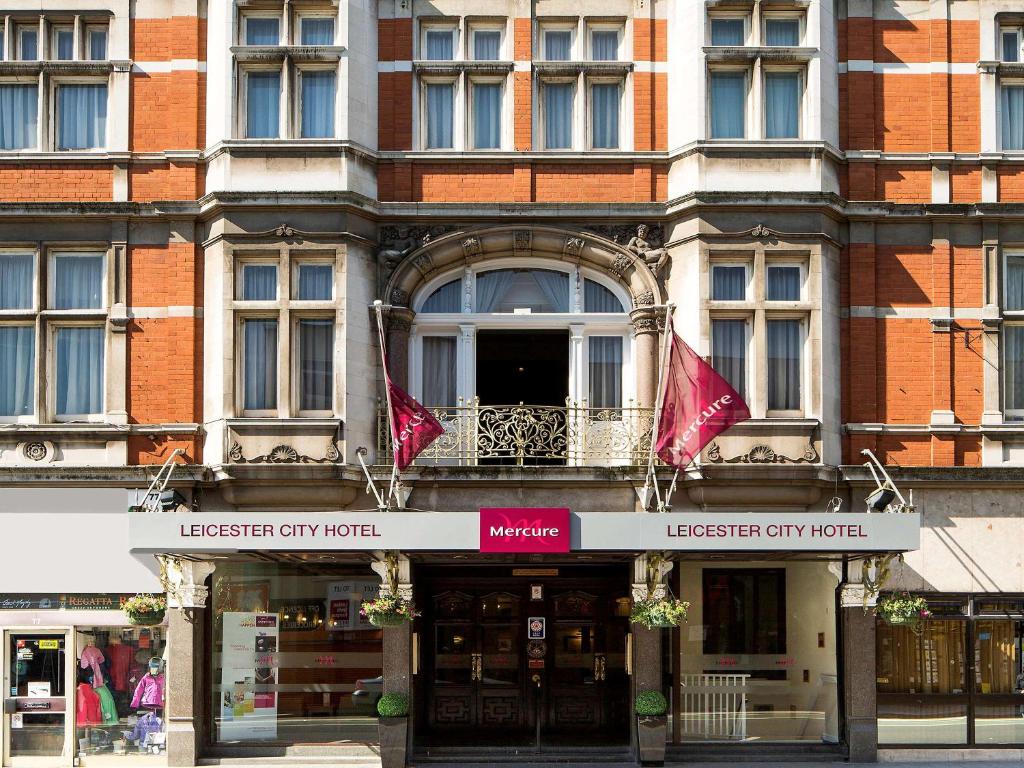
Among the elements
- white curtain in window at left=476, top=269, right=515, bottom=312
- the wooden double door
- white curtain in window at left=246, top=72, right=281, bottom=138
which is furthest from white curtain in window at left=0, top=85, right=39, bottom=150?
the wooden double door

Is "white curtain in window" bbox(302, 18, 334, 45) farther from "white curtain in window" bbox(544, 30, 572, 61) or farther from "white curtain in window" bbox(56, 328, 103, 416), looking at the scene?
"white curtain in window" bbox(56, 328, 103, 416)

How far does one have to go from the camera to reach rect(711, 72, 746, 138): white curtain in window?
773 inches

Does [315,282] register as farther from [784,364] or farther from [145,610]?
[784,364]

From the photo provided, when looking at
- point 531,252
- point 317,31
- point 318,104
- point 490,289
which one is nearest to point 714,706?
point 490,289

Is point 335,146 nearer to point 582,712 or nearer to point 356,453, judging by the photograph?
point 356,453

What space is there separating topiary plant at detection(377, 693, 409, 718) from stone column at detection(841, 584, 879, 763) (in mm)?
5948

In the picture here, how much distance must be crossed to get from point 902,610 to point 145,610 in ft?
32.1

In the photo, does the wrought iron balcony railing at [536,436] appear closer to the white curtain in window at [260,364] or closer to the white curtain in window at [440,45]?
the white curtain in window at [260,364]

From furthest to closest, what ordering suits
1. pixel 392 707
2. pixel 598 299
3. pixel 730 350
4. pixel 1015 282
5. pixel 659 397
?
pixel 598 299, pixel 1015 282, pixel 730 350, pixel 392 707, pixel 659 397

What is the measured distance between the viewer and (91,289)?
19.6m

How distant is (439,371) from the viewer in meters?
19.9

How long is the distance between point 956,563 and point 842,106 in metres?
6.54

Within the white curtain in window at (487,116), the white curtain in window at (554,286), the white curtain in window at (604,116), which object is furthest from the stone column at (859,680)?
the white curtain in window at (487,116)

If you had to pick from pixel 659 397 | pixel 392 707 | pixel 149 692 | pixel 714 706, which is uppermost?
pixel 659 397
